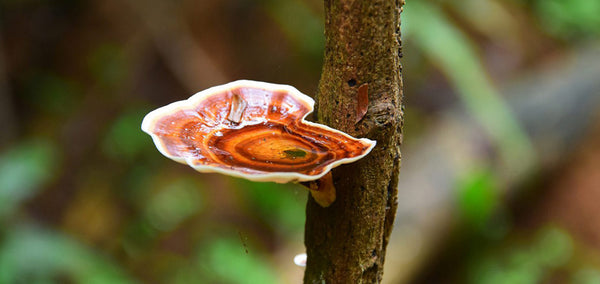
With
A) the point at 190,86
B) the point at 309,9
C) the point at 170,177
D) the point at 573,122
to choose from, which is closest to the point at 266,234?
the point at 170,177

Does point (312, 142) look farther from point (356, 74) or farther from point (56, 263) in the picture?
point (56, 263)

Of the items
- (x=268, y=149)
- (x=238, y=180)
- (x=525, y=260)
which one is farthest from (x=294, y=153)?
(x=525, y=260)

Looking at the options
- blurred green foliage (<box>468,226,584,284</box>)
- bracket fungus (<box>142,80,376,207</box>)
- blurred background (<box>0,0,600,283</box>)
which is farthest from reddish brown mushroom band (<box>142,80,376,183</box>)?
blurred green foliage (<box>468,226,584,284</box>)

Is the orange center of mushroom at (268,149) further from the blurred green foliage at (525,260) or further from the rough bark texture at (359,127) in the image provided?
the blurred green foliage at (525,260)

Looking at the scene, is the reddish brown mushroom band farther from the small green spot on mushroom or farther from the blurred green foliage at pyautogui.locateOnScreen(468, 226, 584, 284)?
the blurred green foliage at pyautogui.locateOnScreen(468, 226, 584, 284)

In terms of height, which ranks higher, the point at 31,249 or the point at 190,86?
the point at 190,86

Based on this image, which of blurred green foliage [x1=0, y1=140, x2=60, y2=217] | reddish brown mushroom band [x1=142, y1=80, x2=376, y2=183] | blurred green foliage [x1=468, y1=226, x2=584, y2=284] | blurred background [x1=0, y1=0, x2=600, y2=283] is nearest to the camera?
reddish brown mushroom band [x1=142, y1=80, x2=376, y2=183]

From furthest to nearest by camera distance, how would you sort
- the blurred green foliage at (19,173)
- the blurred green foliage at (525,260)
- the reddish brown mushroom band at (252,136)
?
1. the blurred green foliage at (525,260)
2. the blurred green foliage at (19,173)
3. the reddish brown mushroom band at (252,136)

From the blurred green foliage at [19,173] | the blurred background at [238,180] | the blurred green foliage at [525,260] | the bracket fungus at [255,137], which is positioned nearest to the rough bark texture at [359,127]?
the bracket fungus at [255,137]
